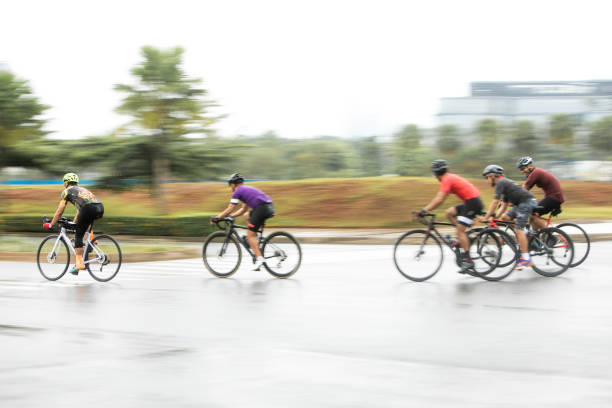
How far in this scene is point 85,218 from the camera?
10844 millimetres

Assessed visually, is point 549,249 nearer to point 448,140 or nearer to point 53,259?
point 53,259

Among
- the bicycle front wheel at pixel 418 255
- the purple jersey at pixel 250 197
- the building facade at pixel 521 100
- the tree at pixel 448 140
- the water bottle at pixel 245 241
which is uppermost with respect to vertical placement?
the building facade at pixel 521 100

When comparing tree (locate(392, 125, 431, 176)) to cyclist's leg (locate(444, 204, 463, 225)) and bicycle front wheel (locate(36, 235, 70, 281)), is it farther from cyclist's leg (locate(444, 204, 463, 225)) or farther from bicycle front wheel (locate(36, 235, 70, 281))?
bicycle front wheel (locate(36, 235, 70, 281))

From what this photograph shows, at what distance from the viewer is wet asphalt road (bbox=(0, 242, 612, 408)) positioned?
4.61 metres

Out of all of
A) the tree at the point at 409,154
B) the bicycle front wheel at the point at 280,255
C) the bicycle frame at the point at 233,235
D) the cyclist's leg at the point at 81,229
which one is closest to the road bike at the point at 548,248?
the bicycle front wheel at the point at 280,255

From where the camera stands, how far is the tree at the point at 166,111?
90.0 ft

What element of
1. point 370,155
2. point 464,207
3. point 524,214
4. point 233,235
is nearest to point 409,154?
point 370,155

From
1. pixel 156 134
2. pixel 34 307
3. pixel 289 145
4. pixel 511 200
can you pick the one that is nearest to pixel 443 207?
pixel 156 134

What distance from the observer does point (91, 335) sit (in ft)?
21.8

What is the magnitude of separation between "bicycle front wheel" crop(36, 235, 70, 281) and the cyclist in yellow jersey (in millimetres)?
302

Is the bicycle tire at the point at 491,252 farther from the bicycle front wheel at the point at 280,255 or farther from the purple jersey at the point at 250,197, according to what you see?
the purple jersey at the point at 250,197

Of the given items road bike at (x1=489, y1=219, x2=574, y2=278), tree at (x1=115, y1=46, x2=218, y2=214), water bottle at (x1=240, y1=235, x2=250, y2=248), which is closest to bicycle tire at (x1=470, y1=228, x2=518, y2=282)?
road bike at (x1=489, y1=219, x2=574, y2=278)

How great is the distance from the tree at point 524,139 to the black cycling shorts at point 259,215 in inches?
2216

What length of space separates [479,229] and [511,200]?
793 mm
